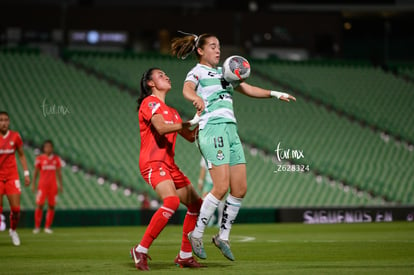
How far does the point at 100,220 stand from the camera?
20.6 m

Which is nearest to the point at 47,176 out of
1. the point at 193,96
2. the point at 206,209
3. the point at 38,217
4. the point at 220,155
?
the point at 38,217

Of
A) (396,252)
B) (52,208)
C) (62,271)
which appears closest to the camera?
(62,271)

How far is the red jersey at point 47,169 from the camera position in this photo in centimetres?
1855

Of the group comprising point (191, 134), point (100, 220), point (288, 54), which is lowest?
point (100, 220)

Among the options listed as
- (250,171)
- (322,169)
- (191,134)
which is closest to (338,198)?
(322,169)

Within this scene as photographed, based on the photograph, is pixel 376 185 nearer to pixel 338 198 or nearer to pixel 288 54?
pixel 338 198

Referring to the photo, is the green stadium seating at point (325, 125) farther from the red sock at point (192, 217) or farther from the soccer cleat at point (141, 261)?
the soccer cleat at point (141, 261)

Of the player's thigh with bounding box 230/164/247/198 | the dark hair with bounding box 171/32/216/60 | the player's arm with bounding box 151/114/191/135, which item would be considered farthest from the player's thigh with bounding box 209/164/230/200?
the dark hair with bounding box 171/32/216/60

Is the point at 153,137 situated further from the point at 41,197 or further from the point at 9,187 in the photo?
the point at 41,197

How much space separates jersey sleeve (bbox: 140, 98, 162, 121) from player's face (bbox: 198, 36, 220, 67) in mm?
789

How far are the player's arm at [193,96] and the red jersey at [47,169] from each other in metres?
11.0

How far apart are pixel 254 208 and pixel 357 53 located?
16691 millimetres

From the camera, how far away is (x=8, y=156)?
42.7 feet

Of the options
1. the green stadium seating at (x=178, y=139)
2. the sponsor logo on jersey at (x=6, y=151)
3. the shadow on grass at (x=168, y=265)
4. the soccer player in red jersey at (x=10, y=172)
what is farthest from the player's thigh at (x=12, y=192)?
the green stadium seating at (x=178, y=139)
